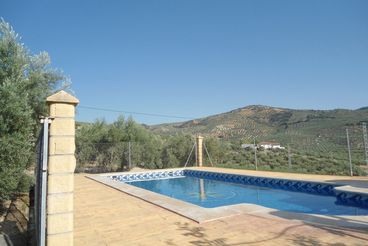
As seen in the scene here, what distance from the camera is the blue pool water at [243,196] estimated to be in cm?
813

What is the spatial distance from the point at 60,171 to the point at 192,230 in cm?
241

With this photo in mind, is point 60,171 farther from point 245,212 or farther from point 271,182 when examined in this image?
point 271,182

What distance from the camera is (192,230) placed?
15.4 feet

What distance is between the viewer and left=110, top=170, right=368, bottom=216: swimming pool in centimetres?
818

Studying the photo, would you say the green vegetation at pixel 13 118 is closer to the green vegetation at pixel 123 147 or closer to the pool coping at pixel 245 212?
the pool coping at pixel 245 212

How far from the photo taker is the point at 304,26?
1355 cm

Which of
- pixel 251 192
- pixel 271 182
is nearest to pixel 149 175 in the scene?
pixel 251 192

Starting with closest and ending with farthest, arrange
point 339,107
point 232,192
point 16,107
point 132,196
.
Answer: point 16,107 → point 132,196 → point 232,192 → point 339,107

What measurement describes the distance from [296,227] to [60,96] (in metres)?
4.00

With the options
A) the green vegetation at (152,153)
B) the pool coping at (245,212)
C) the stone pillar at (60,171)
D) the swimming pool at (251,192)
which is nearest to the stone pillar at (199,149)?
the green vegetation at (152,153)

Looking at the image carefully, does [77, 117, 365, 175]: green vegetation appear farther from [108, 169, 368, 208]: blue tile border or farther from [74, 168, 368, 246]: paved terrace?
[74, 168, 368, 246]: paved terrace

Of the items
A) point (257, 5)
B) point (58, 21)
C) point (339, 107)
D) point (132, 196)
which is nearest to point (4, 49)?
point (132, 196)

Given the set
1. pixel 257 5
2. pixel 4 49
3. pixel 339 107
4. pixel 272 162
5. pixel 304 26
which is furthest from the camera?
pixel 339 107

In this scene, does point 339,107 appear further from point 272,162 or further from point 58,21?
point 58,21
